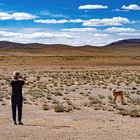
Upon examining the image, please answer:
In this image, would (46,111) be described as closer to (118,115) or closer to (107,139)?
(118,115)

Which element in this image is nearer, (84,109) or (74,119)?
(74,119)

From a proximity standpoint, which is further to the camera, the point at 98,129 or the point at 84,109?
the point at 84,109

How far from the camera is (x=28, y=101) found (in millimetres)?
26297

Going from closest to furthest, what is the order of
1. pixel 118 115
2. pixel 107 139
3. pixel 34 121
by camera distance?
1. pixel 107 139
2. pixel 34 121
3. pixel 118 115

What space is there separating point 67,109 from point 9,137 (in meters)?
8.08

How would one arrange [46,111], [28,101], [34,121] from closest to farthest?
1. [34,121]
2. [46,111]
3. [28,101]

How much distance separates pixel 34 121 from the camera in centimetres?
1761

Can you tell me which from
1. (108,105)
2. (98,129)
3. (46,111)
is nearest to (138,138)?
(98,129)

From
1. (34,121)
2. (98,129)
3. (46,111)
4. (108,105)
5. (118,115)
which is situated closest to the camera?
(98,129)

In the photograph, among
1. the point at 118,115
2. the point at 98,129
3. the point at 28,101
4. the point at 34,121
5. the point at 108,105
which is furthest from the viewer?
the point at 28,101

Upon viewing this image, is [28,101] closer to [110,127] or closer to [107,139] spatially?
[110,127]

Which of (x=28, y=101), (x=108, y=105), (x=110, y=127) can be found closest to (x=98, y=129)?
(x=110, y=127)

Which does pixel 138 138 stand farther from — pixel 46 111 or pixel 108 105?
pixel 108 105

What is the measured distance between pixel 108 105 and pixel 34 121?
24.6ft
